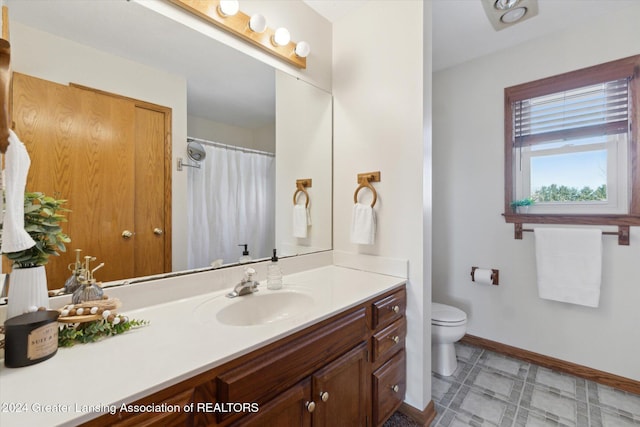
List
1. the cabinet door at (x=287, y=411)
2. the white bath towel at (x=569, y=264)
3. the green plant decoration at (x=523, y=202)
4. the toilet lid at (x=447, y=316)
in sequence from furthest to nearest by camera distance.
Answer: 1. the green plant decoration at (x=523, y=202)
2. the toilet lid at (x=447, y=316)
3. the white bath towel at (x=569, y=264)
4. the cabinet door at (x=287, y=411)

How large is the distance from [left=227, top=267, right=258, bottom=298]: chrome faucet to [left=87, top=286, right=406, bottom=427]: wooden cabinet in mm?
407

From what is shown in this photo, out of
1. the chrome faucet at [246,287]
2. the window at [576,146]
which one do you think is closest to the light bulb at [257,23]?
the chrome faucet at [246,287]

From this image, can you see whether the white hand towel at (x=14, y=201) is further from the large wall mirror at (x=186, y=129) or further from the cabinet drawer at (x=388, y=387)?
the cabinet drawer at (x=388, y=387)

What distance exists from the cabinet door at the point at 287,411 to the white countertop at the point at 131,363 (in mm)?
191

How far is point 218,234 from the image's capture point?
1.31 m

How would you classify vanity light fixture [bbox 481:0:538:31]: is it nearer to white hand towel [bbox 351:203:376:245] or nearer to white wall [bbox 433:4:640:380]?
white wall [bbox 433:4:640:380]

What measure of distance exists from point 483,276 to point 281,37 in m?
2.26

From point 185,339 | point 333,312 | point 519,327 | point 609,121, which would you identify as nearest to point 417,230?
point 333,312

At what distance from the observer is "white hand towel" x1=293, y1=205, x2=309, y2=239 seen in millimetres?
1685

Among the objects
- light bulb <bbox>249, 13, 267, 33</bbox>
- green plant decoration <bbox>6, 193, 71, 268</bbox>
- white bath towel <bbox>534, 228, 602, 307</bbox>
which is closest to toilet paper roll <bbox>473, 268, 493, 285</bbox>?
white bath towel <bbox>534, 228, 602, 307</bbox>

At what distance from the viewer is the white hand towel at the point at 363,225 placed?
157 cm

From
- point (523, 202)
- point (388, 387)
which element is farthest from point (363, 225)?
point (523, 202)

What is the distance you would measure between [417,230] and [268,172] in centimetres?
90

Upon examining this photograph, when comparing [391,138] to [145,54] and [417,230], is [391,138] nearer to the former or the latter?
[417,230]
